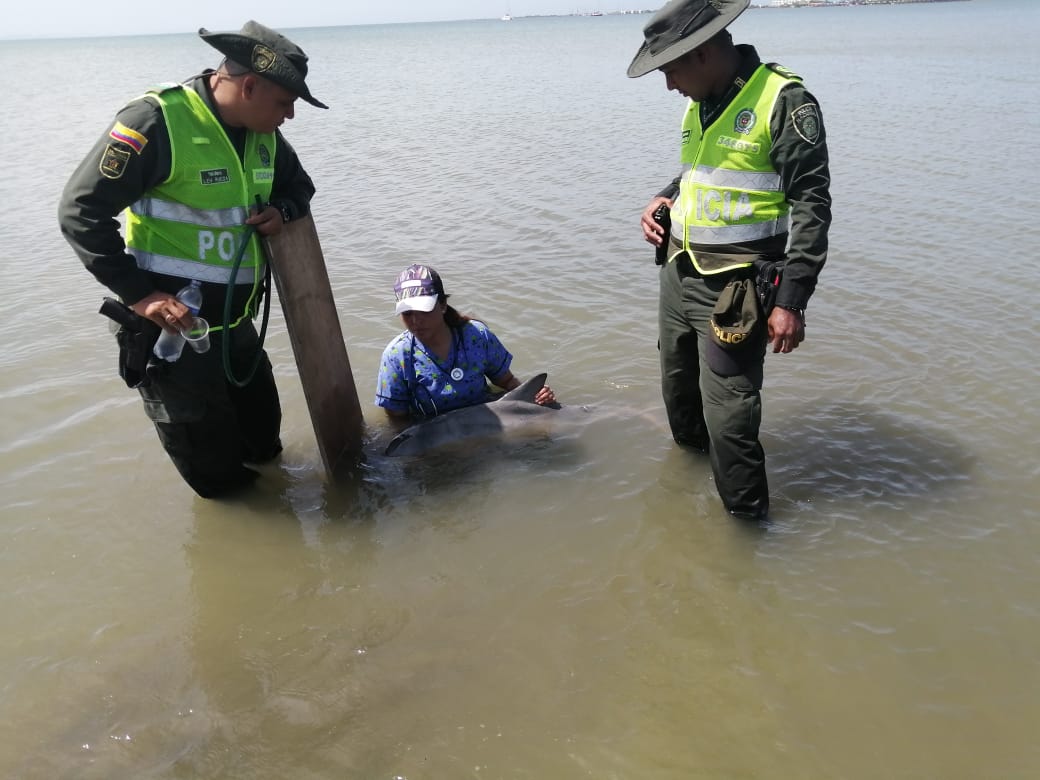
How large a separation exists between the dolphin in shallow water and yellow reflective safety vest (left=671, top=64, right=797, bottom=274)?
1556 mm

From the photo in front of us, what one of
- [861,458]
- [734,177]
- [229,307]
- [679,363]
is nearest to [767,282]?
[734,177]

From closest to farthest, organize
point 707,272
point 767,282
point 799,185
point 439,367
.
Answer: point 799,185, point 767,282, point 707,272, point 439,367

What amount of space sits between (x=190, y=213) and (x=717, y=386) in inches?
100

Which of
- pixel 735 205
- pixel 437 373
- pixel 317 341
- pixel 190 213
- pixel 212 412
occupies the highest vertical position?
pixel 190 213

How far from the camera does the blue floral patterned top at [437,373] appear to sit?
4758 mm

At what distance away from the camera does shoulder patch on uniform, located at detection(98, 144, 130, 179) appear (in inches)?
126

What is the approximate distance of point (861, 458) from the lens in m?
4.67

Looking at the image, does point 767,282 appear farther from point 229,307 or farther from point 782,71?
point 229,307

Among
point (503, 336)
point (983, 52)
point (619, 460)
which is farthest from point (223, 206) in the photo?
point (983, 52)

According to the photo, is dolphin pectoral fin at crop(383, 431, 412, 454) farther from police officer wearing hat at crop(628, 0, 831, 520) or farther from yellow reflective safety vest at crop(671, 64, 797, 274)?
yellow reflective safety vest at crop(671, 64, 797, 274)

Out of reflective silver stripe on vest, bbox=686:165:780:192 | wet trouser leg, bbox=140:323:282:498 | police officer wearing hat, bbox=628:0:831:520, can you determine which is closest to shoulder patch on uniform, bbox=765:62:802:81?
police officer wearing hat, bbox=628:0:831:520

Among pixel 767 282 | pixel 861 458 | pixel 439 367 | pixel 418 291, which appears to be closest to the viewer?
pixel 767 282

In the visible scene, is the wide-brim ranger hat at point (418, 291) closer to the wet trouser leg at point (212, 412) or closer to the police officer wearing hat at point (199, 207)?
the police officer wearing hat at point (199, 207)

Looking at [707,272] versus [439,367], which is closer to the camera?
[707,272]
